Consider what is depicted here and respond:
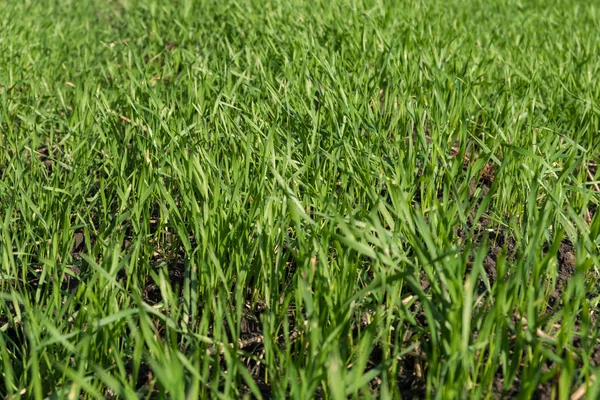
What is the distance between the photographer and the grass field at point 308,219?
4.88ft

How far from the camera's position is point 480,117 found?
10.6 ft

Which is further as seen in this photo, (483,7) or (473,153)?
(483,7)

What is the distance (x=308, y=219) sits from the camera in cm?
163

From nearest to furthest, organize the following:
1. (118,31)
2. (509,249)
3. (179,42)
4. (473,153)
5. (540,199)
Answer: (509,249)
(540,199)
(473,153)
(179,42)
(118,31)

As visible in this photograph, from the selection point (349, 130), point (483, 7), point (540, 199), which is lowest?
point (483, 7)

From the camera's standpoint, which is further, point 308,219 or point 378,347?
point 378,347

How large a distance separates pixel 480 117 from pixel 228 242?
1.62 m

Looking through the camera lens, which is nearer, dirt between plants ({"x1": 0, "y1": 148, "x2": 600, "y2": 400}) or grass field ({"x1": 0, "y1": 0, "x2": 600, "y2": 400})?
grass field ({"x1": 0, "y1": 0, "x2": 600, "y2": 400})

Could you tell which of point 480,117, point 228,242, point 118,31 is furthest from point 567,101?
point 118,31

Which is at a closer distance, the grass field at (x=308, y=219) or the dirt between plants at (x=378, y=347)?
the grass field at (x=308, y=219)

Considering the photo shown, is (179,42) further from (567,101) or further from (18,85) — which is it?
(567,101)

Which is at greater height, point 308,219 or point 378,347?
point 308,219

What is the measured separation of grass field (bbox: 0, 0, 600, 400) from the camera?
1.49 meters

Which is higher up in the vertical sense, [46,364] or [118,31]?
[46,364]
